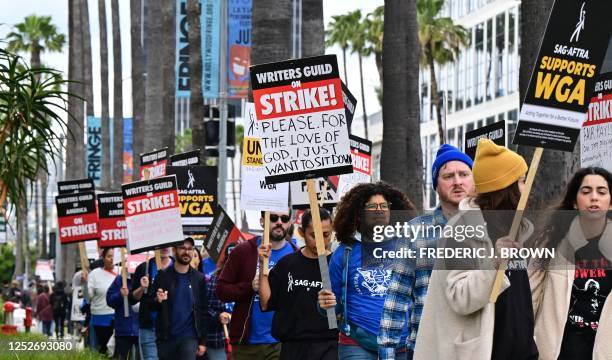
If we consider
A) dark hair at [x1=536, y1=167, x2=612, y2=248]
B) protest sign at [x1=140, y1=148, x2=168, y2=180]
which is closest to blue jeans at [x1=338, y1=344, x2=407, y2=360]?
dark hair at [x1=536, y1=167, x2=612, y2=248]

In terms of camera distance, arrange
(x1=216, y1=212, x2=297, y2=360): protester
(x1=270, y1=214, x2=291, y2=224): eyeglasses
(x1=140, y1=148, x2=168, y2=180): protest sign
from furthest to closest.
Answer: (x1=140, y1=148, x2=168, y2=180): protest sign → (x1=270, y1=214, x2=291, y2=224): eyeglasses → (x1=216, y1=212, x2=297, y2=360): protester

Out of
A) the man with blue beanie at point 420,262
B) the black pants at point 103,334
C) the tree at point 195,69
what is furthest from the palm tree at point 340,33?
the man with blue beanie at point 420,262

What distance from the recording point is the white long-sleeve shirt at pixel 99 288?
22469 mm

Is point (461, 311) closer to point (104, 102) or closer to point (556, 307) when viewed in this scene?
point (556, 307)

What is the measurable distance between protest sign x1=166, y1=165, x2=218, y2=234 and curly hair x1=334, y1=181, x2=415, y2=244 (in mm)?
12283

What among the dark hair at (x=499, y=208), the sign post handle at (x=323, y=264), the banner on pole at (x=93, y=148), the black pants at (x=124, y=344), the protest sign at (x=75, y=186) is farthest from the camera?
the banner on pole at (x=93, y=148)

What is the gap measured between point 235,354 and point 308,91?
3051mm

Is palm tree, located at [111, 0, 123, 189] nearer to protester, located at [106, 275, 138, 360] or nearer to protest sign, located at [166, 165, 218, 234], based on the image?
protest sign, located at [166, 165, 218, 234]

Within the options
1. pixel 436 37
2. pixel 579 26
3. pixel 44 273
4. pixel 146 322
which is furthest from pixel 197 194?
pixel 44 273

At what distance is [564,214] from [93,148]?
56.7 m

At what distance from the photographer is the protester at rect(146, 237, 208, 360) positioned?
16.2m

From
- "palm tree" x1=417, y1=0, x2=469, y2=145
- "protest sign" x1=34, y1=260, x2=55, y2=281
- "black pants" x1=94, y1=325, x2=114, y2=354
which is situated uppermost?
"palm tree" x1=417, y1=0, x2=469, y2=145

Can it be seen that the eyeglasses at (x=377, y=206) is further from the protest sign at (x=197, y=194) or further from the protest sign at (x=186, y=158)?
the protest sign at (x=186, y=158)

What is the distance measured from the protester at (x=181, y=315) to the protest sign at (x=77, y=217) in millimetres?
7891
